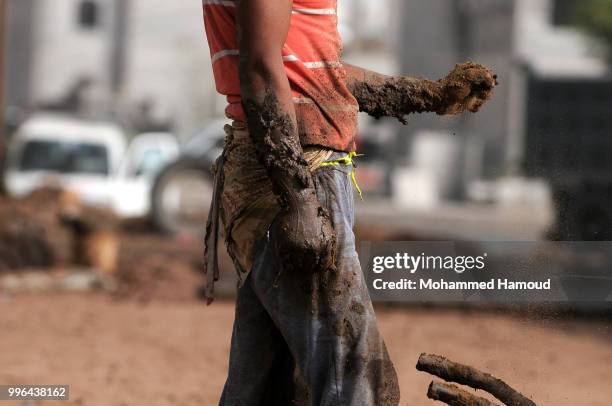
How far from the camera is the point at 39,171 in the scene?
51.9ft

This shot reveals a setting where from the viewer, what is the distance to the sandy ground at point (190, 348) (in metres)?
5.99

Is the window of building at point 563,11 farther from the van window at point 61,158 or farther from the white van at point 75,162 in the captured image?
the van window at point 61,158

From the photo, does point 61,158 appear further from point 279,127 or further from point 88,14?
point 88,14

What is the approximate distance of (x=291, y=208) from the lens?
118 inches

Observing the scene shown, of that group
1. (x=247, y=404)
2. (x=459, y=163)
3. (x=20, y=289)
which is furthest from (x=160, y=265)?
(x=459, y=163)

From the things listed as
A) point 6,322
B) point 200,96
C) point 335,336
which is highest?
point 200,96

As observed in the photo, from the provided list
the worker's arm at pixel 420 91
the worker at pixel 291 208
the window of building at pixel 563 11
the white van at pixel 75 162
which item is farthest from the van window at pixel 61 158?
the window of building at pixel 563 11

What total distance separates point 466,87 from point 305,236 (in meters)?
1.09

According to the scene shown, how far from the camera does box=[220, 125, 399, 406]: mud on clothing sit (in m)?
3.12

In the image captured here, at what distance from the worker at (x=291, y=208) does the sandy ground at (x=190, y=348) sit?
1255 mm

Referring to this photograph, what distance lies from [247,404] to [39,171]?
12969 mm

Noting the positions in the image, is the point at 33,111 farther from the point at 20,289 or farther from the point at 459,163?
the point at 20,289

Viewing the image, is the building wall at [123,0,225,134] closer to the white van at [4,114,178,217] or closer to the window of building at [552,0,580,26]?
the window of building at [552,0,580,26]

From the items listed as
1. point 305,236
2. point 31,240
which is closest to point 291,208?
point 305,236
